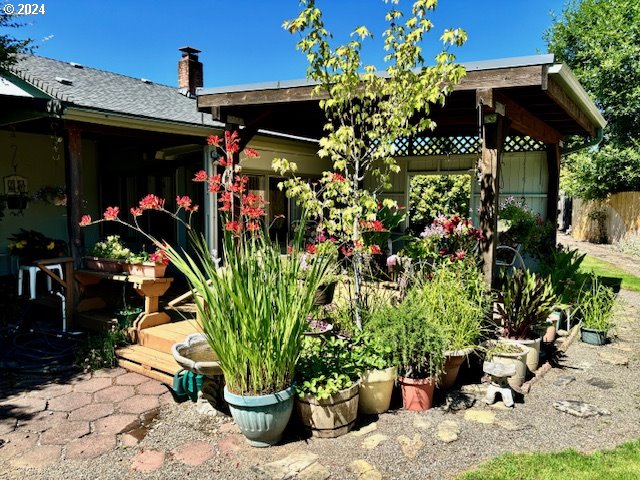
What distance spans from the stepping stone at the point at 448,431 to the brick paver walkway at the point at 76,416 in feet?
6.76

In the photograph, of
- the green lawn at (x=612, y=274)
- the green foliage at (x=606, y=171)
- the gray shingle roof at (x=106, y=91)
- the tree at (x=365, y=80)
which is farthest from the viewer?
the green foliage at (x=606, y=171)

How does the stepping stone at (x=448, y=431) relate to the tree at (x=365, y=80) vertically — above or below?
below

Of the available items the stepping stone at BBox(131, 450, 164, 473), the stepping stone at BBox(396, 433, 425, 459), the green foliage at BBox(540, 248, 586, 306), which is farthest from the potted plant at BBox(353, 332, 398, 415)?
the green foliage at BBox(540, 248, 586, 306)

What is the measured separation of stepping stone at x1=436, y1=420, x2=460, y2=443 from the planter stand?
0.48 meters

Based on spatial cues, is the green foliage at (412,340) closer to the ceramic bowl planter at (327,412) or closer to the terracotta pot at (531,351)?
the ceramic bowl planter at (327,412)

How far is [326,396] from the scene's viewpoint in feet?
9.89

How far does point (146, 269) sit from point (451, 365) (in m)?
3.15

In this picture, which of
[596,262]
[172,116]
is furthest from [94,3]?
[596,262]

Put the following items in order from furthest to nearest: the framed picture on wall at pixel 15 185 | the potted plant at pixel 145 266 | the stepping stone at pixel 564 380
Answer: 1. the framed picture on wall at pixel 15 185
2. the potted plant at pixel 145 266
3. the stepping stone at pixel 564 380

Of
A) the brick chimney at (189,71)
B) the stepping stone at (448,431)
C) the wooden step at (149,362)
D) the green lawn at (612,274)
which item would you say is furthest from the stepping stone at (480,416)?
the brick chimney at (189,71)

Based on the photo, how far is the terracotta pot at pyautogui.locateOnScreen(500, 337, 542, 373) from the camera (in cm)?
417

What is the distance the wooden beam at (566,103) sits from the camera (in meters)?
4.70

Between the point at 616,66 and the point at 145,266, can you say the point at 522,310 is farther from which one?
the point at 616,66

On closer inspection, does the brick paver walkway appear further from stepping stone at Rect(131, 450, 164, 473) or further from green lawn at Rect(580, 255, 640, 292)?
green lawn at Rect(580, 255, 640, 292)
